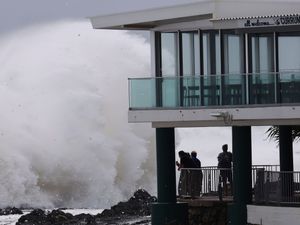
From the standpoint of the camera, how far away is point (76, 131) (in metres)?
68.6

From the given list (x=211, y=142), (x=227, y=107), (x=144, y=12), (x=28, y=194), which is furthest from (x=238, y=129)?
(x=211, y=142)

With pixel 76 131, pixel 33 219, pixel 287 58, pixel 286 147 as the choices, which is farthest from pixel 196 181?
pixel 76 131

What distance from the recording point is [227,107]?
43.5m

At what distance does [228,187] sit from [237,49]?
3822 mm

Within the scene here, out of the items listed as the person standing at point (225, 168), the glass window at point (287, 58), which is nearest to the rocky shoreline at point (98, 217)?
the person standing at point (225, 168)

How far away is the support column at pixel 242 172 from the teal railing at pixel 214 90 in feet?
2.78

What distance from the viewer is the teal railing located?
141 feet

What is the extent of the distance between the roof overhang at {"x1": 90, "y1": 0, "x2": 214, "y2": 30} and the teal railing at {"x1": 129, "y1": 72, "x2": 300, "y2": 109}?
142 centimetres

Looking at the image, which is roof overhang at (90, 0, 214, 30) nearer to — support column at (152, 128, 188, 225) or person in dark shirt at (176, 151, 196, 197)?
support column at (152, 128, 188, 225)

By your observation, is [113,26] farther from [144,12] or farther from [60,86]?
[60,86]

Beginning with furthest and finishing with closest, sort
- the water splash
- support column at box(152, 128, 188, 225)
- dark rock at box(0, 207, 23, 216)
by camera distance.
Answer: the water splash, dark rock at box(0, 207, 23, 216), support column at box(152, 128, 188, 225)

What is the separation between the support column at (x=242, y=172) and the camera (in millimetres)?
Answer: 43938

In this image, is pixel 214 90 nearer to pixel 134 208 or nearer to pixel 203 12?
pixel 203 12

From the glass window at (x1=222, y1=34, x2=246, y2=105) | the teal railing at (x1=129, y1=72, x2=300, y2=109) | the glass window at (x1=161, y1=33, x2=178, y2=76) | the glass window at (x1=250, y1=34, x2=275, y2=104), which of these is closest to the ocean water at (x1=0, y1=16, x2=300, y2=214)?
the glass window at (x1=161, y1=33, x2=178, y2=76)
